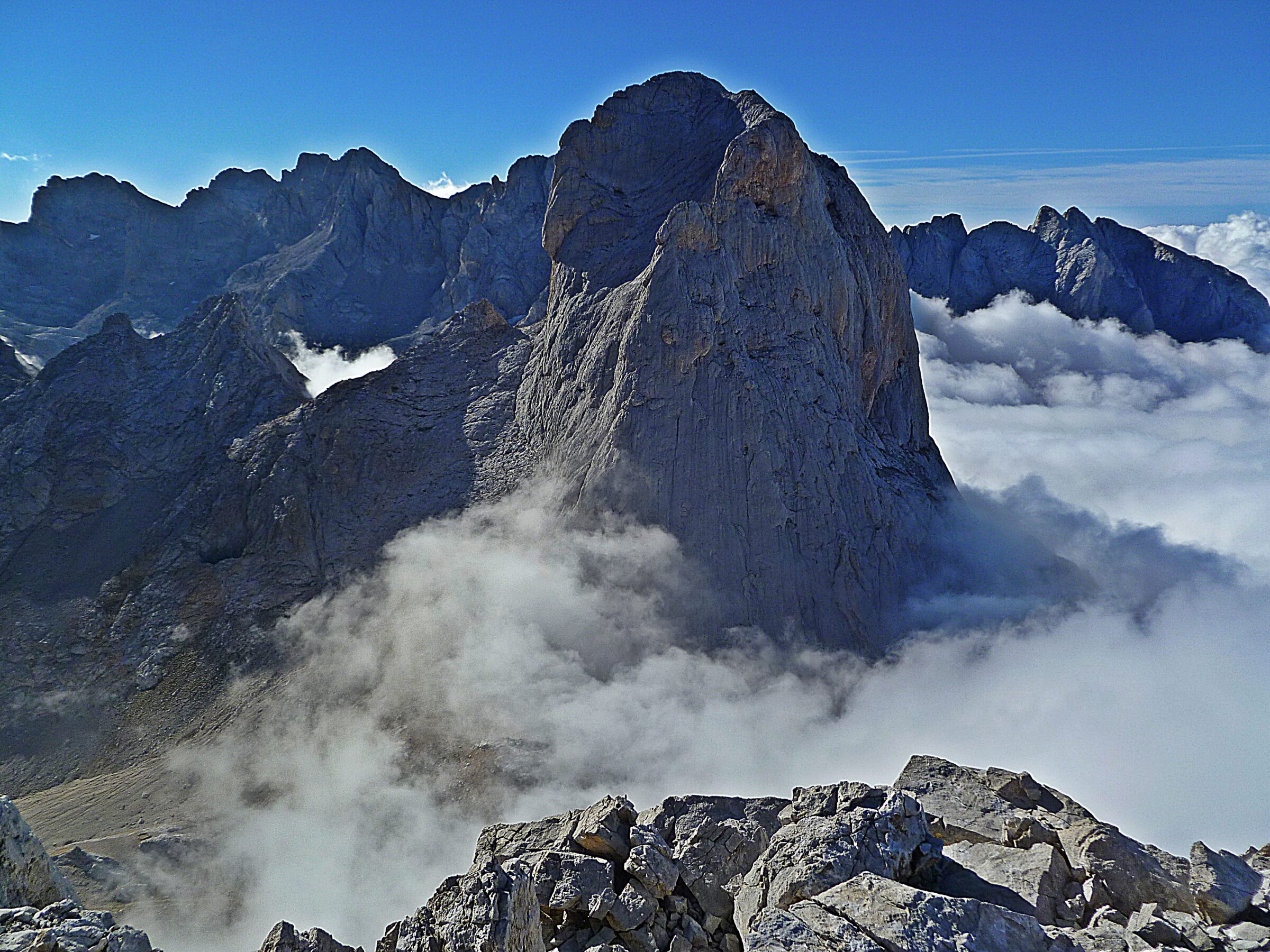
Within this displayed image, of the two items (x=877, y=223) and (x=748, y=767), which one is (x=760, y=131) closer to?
(x=877, y=223)

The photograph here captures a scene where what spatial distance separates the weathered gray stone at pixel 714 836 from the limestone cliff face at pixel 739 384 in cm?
1854

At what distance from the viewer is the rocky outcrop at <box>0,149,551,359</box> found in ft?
350

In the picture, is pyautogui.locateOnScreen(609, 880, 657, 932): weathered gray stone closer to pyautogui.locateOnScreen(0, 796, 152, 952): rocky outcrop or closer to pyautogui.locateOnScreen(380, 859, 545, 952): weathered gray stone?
pyautogui.locateOnScreen(380, 859, 545, 952): weathered gray stone

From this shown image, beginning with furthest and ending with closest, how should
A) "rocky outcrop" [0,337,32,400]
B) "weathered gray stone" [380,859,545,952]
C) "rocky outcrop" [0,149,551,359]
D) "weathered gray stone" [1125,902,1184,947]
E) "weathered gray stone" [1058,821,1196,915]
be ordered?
"rocky outcrop" [0,149,551,359]
"rocky outcrop" [0,337,32,400]
"weathered gray stone" [1058,821,1196,915]
"weathered gray stone" [380,859,545,952]
"weathered gray stone" [1125,902,1184,947]

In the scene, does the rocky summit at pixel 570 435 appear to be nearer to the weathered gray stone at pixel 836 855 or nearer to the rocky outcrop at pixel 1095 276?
the weathered gray stone at pixel 836 855

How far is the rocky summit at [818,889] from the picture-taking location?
872 cm

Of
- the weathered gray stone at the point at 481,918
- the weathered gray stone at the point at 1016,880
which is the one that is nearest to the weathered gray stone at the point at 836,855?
the weathered gray stone at the point at 1016,880

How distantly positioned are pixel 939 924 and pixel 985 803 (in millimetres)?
6031

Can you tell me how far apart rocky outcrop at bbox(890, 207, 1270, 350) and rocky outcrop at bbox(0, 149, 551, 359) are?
6648cm

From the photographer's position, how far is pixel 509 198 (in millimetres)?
112375

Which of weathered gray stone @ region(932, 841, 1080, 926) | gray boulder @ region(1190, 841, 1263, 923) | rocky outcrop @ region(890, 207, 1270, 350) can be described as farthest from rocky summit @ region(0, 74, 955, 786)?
rocky outcrop @ region(890, 207, 1270, 350)

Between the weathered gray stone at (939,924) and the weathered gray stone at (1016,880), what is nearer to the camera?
the weathered gray stone at (939,924)

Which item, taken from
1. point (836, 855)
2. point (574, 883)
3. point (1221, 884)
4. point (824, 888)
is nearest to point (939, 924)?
point (824, 888)

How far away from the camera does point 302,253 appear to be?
11444 centimetres
